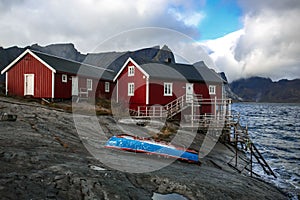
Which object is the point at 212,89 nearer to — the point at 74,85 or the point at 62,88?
the point at 74,85

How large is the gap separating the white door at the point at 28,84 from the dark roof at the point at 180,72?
1267 centimetres

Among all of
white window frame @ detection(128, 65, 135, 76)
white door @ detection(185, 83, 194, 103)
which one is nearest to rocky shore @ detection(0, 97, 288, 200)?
white door @ detection(185, 83, 194, 103)

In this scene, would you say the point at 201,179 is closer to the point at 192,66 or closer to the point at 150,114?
the point at 150,114

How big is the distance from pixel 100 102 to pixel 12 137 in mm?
21442

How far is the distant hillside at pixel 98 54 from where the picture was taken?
77819 mm

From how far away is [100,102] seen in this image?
32.2 metres

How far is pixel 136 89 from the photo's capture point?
29.8 m

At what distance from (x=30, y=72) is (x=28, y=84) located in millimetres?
1395

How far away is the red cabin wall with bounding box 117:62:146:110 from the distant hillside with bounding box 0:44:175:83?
7.85 m

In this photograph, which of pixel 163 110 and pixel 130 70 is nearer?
pixel 163 110

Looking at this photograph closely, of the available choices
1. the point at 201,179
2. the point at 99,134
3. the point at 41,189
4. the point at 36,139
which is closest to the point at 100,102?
the point at 99,134

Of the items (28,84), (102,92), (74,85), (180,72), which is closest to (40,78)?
(28,84)

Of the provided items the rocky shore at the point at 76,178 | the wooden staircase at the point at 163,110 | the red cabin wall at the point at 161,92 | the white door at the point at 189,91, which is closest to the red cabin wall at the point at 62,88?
the wooden staircase at the point at 163,110

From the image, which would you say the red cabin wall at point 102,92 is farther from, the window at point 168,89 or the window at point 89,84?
the window at point 168,89
